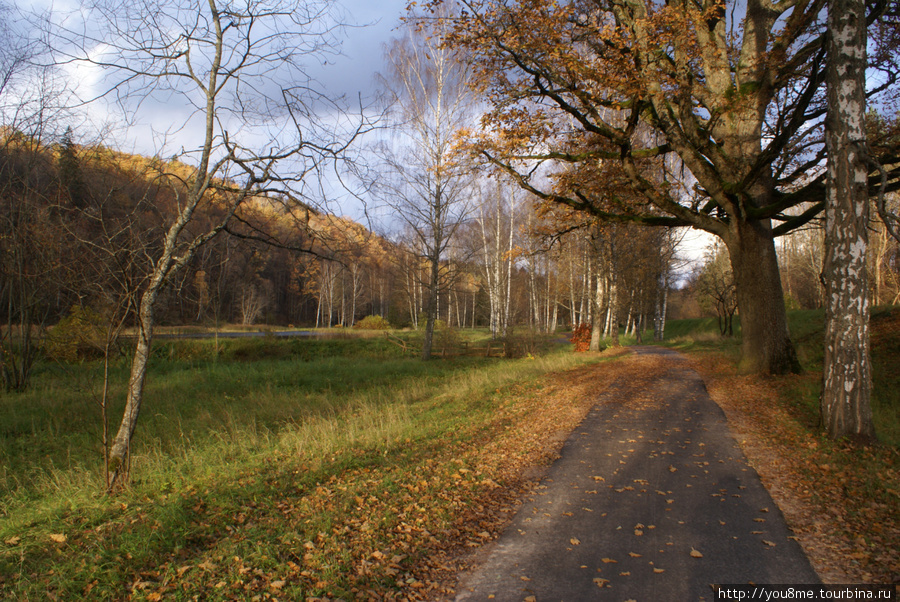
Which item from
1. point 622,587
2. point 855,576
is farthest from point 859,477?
point 622,587

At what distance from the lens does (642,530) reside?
378 cm

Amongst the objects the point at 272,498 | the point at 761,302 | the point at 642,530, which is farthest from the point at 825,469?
the point at 761,302

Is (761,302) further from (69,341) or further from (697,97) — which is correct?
(69,341)

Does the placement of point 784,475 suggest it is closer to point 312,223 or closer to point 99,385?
Result: point 312,223

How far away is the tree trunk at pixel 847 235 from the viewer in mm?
5660

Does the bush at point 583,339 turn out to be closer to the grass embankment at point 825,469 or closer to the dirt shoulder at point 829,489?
the grass embankment at point 825,469

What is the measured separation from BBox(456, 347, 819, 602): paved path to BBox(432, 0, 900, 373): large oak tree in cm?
563

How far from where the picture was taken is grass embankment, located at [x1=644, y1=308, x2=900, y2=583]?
337 centimetres

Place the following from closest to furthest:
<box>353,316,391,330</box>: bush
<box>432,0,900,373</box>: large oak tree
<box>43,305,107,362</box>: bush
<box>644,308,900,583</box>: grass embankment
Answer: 1. <box>644,308,900,583</box>: grass embankment
2. <box>432,0,900,373</box>: large oak tree
3. <box>43,305,107,362</box>: bush
4. <box>353,316,391,330</box>: bush

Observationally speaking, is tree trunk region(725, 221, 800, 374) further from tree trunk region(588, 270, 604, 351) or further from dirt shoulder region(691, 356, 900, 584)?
tree trunk region(588, 270, 604, 351)

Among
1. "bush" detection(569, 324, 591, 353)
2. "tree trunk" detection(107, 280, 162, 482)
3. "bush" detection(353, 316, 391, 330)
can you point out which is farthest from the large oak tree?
"bush" detection(353, 316, 391, 330)

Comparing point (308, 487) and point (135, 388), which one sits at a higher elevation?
point (135, 388)

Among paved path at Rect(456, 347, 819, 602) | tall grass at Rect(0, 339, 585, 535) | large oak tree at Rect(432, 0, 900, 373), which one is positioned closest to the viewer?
paved path at Rect(456, 347, 819, 602)

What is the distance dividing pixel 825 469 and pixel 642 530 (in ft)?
8.98
